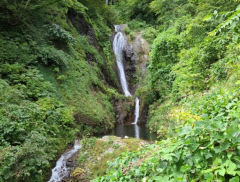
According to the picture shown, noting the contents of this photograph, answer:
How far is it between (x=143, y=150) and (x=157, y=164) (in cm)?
83

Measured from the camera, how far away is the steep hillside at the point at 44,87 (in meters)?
4.45

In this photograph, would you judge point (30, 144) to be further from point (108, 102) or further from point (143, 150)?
point (108, 102)

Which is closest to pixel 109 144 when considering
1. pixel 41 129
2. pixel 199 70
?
pixel 41 129

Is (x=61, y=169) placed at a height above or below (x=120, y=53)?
below

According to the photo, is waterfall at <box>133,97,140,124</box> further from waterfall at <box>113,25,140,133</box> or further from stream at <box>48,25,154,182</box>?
waterfall at <box>113,25,140,133</box>

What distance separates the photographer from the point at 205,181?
1576 millimetres

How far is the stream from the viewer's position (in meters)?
5.35

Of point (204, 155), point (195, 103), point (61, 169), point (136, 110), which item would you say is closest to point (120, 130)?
point (136, 110)

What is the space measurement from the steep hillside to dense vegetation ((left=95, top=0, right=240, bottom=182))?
2577 millimetres

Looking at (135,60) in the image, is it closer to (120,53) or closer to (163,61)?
(120,53)

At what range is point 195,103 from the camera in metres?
4.85

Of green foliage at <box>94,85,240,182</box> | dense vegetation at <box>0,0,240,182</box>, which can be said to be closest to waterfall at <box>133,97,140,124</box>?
dense vegetation at <box>0,0,240,182</box>

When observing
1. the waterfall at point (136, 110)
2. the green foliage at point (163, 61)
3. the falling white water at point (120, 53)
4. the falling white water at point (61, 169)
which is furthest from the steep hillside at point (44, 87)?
the green foliage at point (163, 61)

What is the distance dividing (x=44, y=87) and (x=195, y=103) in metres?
5.91
